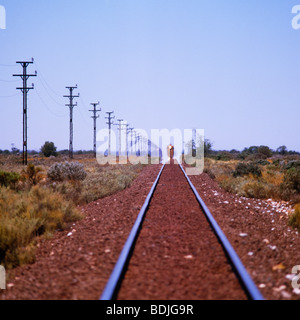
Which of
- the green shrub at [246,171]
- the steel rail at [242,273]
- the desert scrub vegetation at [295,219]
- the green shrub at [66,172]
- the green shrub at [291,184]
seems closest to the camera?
the steel rail at [242,273]

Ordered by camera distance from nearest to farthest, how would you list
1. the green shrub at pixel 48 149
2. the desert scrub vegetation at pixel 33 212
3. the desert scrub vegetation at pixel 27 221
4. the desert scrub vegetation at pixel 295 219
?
the desert scrub vegetation at pixel 27 221 → the desert scrub vegetation at pixel 33 212 → the desert scrub vegetation at pixel 295 219 → the green shrub at pixel 48 149

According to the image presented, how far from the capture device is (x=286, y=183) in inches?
570

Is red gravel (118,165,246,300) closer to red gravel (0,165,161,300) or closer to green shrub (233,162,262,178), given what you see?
red gravel (0,165,161,300)

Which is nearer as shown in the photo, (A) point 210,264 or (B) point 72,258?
(A) point 210,264

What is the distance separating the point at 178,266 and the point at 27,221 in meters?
4.60

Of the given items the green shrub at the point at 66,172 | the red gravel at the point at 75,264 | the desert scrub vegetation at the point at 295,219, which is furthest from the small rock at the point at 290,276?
the green shrub at the point at 66,172

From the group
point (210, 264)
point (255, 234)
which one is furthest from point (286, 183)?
point (210, 264)

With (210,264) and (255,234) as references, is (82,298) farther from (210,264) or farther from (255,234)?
(255,234)

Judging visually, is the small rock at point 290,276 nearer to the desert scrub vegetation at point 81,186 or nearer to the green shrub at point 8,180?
the desert scrub vegetation at point 81,186

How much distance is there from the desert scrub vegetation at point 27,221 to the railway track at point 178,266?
7.32ft

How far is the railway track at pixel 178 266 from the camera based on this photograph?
464cm

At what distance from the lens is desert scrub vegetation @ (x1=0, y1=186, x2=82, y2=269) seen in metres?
7.21

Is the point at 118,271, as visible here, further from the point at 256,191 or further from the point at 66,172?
the point at 66,172

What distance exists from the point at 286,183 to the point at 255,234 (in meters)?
7.12
